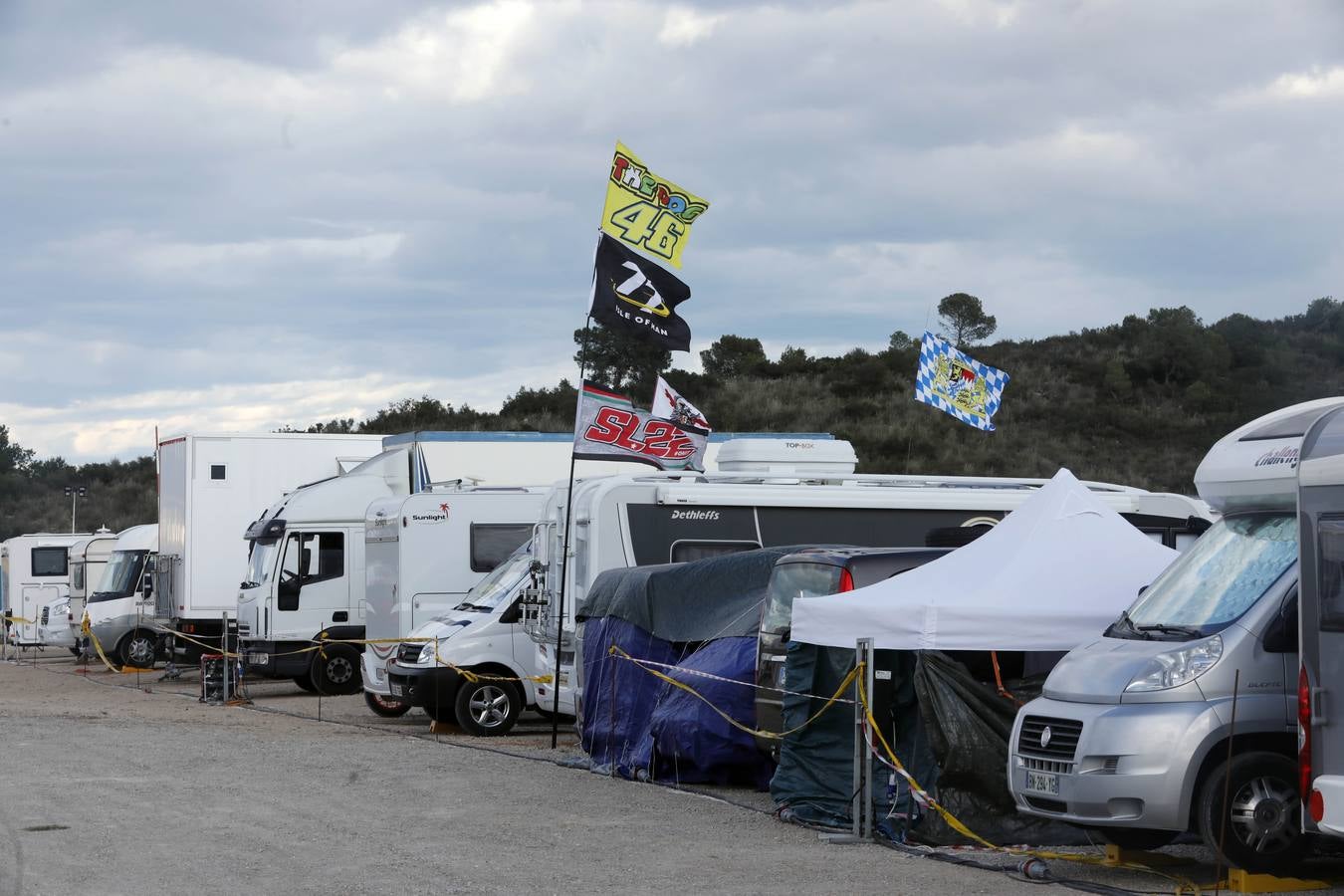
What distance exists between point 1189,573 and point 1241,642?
84 centimetres

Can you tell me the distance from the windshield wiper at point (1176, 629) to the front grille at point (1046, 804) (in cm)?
109

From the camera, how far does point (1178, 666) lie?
8383 mm

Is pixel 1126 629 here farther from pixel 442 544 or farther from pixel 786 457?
pixel 442 544

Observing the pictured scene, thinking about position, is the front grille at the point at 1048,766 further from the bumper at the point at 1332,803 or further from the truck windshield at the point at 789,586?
the truck windshield at the point at 789,586

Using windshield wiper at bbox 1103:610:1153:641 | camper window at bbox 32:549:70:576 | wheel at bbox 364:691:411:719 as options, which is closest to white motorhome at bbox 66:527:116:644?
camper window at bbox 32:549:70:576

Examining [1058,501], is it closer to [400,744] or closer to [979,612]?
[979,612]

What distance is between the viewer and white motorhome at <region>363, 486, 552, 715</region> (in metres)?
21.0

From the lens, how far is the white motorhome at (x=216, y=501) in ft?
88.3

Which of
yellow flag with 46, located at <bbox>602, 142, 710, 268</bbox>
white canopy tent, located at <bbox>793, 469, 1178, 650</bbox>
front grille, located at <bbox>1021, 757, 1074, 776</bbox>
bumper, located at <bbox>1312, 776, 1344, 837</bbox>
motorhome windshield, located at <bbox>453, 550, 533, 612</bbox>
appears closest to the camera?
bumper, located at <bbox>1312, 776, 1344, 837</bbox>

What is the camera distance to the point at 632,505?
17047mm

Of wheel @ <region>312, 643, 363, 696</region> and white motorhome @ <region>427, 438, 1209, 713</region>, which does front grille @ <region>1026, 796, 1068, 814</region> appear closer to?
white motorhome @ <region>427, 438, 1209, 713</region>

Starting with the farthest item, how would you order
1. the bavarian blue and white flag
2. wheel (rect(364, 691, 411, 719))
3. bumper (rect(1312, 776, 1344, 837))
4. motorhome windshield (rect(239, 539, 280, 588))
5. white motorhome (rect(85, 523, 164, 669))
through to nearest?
white motorhome (rect(85, 523, 164, 669)) → motorhome windshield (rect(239, 539, 280, 588)) → the bavarian blue and white flag → wheel (rect(364, 691, 411, 719)) → bumper (rect(1312, 776, 1344, 837))

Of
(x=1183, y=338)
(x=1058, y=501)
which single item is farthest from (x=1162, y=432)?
(x=1058, y=501)

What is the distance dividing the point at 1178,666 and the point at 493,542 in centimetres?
1381
